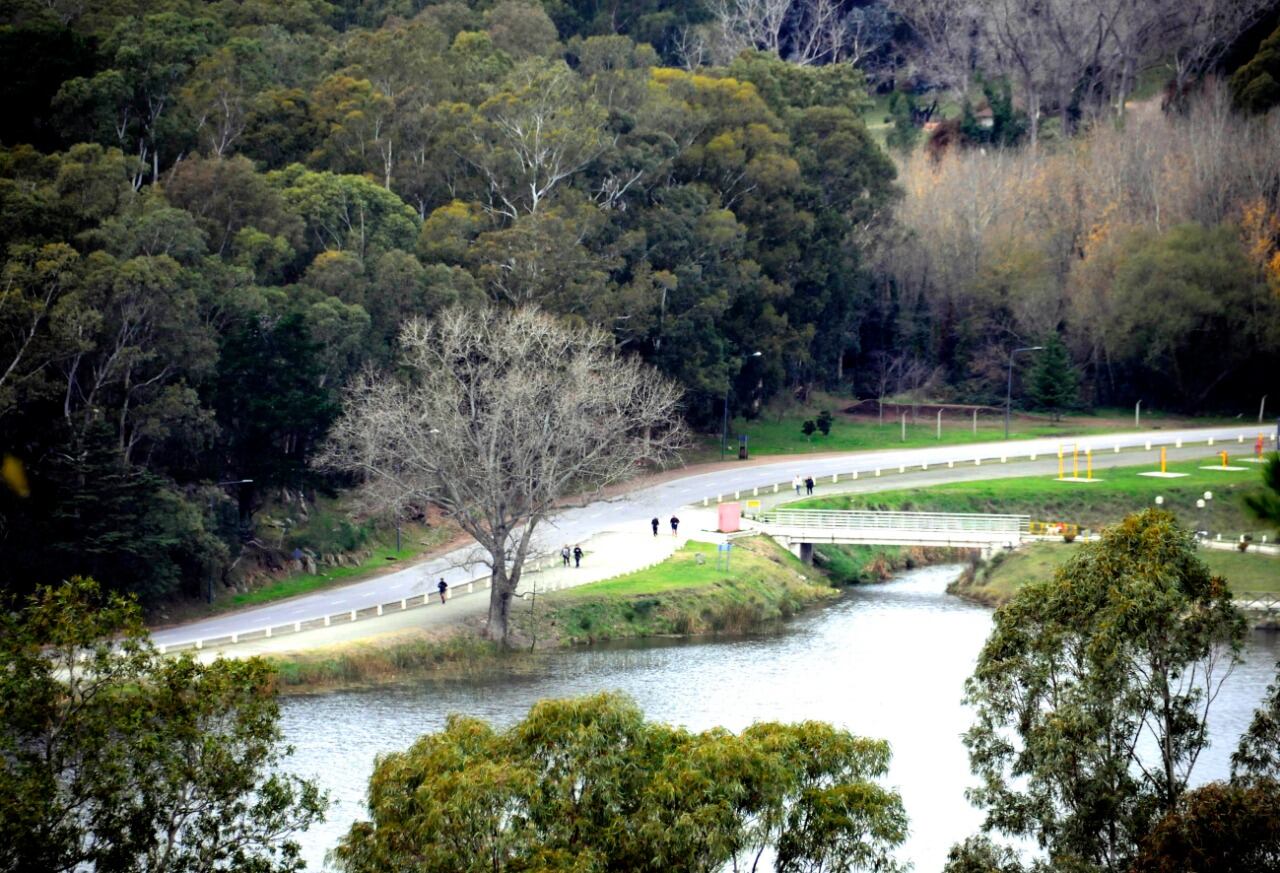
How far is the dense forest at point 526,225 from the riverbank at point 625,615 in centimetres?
877

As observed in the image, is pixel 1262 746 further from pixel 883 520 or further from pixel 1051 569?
pixel 883 520

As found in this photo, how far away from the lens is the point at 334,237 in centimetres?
8200

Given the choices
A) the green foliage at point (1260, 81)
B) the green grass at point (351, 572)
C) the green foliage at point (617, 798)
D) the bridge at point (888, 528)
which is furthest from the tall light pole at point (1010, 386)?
the green foliage at point (617, 798)

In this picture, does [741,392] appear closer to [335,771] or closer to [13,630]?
[335,771]

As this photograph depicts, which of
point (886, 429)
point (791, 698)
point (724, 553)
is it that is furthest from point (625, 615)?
point (886, 429)

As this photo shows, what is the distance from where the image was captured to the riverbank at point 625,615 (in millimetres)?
58031

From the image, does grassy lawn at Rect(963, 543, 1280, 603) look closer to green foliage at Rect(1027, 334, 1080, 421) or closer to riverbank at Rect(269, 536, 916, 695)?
riverbank at Rect(269, 536, 916, 695)

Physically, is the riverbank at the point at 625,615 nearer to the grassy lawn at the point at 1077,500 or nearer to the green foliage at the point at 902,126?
the grassy lawn at the point at 1077,500

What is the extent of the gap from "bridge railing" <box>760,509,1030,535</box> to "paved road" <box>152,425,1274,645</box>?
13.3 feet

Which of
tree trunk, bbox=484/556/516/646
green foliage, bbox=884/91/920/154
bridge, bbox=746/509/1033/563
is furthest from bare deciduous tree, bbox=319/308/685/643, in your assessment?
green foliage, bbox=884/91/920/154

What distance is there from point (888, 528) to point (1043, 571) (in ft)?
27.4

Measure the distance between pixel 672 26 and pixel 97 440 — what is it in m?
93.5

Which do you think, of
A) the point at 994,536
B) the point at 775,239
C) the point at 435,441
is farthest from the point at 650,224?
the point at 435,441

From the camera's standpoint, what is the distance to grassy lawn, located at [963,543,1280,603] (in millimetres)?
71000
